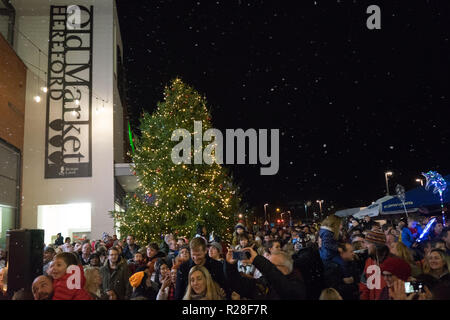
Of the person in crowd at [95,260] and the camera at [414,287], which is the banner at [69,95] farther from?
the camera at [414,287]

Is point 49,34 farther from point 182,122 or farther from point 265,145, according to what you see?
point 265,145

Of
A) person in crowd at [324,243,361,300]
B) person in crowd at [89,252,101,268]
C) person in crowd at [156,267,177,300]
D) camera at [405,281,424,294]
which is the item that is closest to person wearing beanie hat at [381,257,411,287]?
camera at [405,281,424,294]

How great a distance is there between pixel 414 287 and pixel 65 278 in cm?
340

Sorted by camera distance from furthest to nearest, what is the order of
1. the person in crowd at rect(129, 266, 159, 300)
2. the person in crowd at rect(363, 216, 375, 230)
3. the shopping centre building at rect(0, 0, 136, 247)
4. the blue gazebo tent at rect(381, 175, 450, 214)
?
the shopping centre building at rect(0, 0, 136, 247), the blue gazebo tent at rect(381, 175, 450, 214), the person in crowd at rect(363, 216, 375, 230), the person in crowd at rect(129, 266, 159, 300)

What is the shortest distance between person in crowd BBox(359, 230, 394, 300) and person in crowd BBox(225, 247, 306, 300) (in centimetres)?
90

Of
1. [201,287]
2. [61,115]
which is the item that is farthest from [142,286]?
[61,115]

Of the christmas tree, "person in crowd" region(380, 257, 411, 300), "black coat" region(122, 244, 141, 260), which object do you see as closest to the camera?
"person in crowd" region(380, 257, 411, 300)

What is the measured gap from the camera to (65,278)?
3.84m

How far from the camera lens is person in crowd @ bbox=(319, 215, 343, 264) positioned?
4129mm

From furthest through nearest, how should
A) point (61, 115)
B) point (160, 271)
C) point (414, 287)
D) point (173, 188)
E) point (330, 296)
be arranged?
point (61, 115) → point (173, 188) → point (160, 271) → point (414, 287) → point (330, 296)

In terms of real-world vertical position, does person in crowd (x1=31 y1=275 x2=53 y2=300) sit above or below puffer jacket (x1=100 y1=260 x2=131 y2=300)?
above

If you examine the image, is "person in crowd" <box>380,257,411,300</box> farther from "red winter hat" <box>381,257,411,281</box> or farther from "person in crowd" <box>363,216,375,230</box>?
"person in crowd" <box>363,216,375,230</box>

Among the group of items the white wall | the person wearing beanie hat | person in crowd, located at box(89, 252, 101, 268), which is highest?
the white wall

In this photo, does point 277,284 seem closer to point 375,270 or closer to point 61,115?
point 375,270
